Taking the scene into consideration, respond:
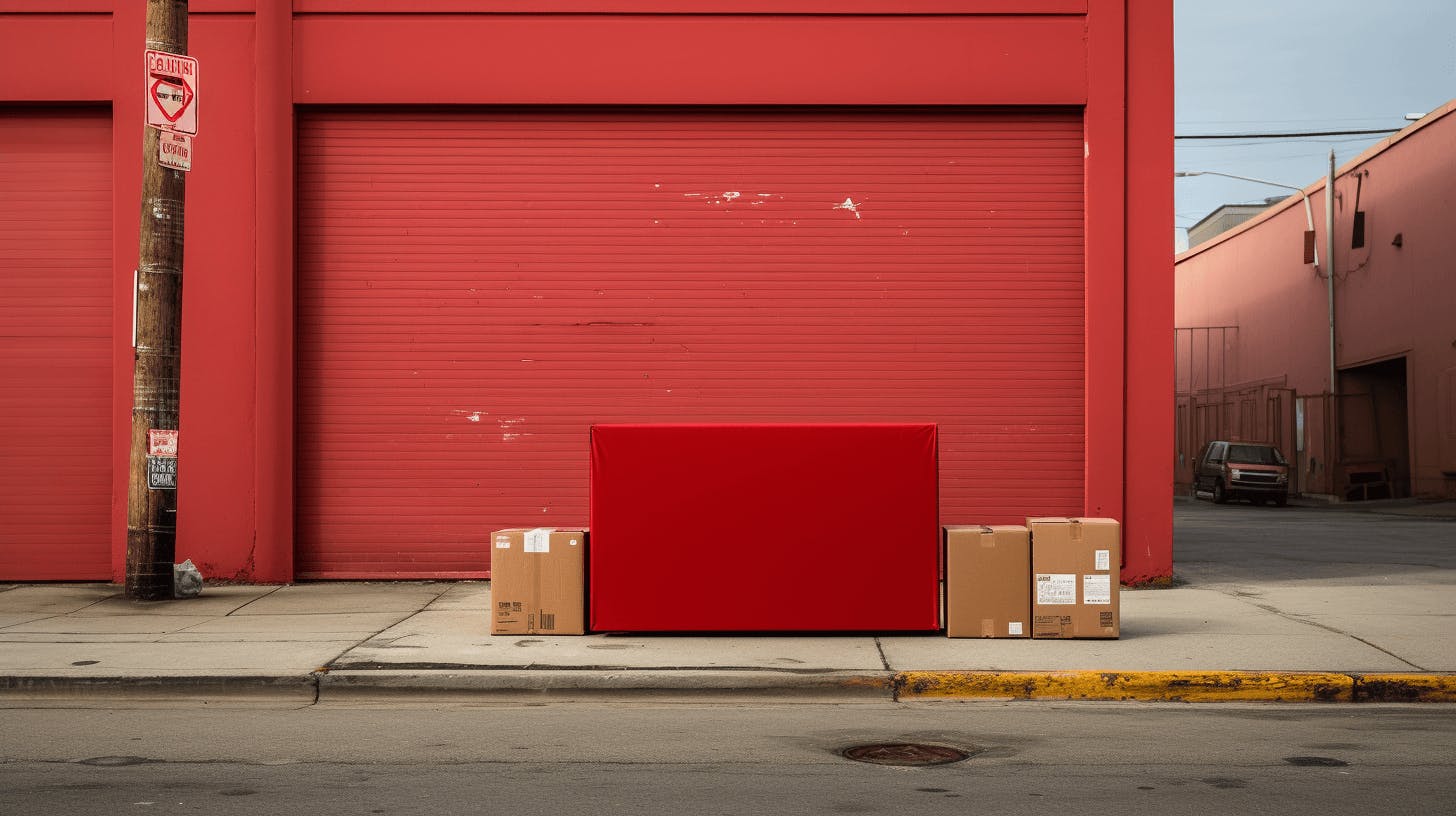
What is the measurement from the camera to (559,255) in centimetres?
1298

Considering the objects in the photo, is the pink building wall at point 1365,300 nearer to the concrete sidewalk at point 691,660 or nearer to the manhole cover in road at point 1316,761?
the concrete sidewalk at point 691,660

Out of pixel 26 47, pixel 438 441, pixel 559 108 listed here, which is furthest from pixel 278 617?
pixel 26 47

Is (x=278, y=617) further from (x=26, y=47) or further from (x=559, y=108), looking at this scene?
(x=26, y=47)

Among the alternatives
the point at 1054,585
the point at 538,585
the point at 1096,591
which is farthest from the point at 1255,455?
the point at 538,585

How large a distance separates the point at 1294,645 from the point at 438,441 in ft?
25.2

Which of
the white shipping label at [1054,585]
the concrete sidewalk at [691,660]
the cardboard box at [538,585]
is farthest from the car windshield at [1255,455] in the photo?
the cardboard box at [538,585]

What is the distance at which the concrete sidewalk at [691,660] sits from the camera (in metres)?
8.03

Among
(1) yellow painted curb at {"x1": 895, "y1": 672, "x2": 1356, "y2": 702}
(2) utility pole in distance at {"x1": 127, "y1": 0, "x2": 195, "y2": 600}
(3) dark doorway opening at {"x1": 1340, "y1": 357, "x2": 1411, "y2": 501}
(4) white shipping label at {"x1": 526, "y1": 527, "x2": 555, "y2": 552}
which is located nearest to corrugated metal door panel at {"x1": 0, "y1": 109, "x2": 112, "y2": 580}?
(2) utility pole in distance at {"x1": 127, "y1": 0, "x2": 195, "y2": 600}

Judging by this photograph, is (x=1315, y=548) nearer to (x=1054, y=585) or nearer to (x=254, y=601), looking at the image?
(x=1054, y=585)

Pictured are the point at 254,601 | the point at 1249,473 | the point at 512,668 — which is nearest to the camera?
the point at 512,668

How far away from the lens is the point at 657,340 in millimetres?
12914

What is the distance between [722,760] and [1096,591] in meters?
3.97

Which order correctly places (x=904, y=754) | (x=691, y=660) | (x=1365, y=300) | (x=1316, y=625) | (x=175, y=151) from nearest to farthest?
(x=904, y=754)
(x=691, y=660)
(x=1316, y=625)
(x=175, y=151)
(x=1365, y=300)

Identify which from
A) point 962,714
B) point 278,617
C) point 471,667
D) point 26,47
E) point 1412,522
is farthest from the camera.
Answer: point 1412,522
